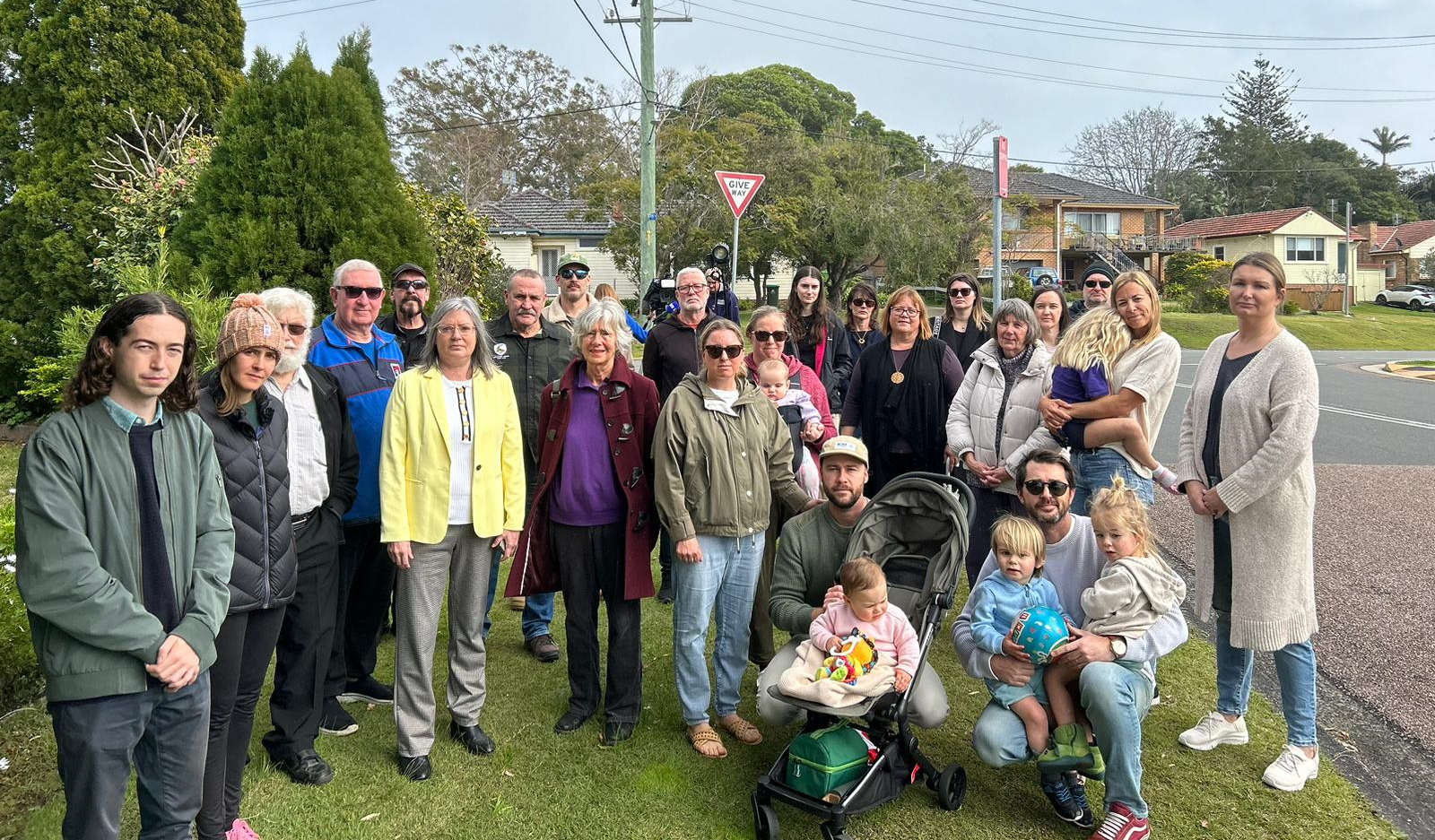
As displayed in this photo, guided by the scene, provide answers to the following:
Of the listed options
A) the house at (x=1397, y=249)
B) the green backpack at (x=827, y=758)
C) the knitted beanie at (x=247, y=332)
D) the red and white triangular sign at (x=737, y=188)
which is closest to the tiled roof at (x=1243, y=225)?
the house at (x=1397, y=249)

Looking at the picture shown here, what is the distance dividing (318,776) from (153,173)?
28.3 feet

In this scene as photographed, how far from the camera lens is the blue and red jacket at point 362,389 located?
4371 mm

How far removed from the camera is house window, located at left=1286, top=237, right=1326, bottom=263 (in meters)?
52.2

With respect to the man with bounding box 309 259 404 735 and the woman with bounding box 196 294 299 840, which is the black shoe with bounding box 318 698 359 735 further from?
the woman with bounding box 196 294 299 840

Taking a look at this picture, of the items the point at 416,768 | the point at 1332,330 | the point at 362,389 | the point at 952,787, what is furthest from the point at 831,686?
the point at 1332,330

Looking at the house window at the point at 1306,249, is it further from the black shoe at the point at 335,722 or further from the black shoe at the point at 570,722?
the black shoe at the point at 335,722

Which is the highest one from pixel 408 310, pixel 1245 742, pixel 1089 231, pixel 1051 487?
pixel 1089 231

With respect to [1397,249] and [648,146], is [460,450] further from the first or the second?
[1397,249]

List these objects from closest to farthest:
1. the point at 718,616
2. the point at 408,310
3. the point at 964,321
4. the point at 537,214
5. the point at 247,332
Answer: the point at 247,332
the point at 718,616
the point at 408,310
the point at 964,321
the point at 537,214

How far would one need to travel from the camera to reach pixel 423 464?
3949 millimetres

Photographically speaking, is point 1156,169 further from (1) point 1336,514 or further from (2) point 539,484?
(2) point 539,484

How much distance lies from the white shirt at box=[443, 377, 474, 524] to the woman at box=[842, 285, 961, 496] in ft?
8.34

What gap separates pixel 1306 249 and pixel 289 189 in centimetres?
5983

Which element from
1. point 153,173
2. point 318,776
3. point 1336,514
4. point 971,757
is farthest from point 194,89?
point 1336,514
